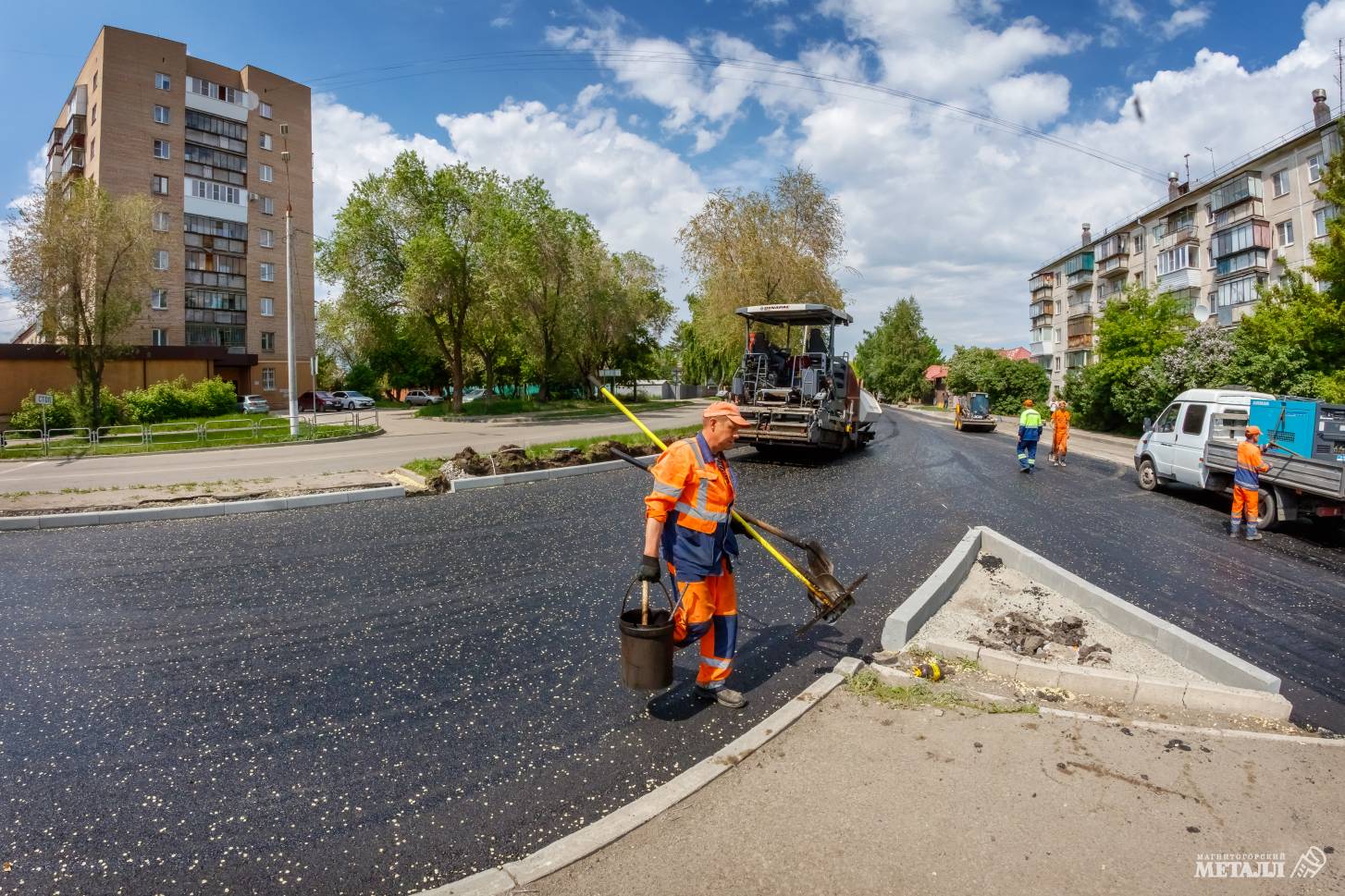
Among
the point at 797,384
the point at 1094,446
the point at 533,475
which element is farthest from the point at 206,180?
the point at 1094,446

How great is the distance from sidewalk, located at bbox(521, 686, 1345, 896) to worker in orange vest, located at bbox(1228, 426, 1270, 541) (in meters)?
7.18

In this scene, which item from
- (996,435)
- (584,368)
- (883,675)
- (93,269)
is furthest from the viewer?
(584,368)

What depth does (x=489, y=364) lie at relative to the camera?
42312mm

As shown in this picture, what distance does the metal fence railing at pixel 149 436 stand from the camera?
20.6 m

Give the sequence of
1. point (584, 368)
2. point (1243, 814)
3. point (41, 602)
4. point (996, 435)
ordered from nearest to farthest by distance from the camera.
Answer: point (1243, 814) < point (41, 602) < point (996, 435) < point (584, 368)

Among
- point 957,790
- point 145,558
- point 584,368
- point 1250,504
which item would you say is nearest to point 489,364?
point 584,368

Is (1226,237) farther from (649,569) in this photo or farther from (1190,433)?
(649,569)

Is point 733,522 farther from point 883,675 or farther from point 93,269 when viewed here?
point 93,269

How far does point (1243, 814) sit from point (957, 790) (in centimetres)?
117

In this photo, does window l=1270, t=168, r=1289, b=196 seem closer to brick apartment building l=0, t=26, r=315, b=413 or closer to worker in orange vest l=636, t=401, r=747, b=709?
worker in orange vest l=636, t=401, r=747, b=709

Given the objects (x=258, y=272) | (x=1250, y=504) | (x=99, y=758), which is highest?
(x=258, y=272)

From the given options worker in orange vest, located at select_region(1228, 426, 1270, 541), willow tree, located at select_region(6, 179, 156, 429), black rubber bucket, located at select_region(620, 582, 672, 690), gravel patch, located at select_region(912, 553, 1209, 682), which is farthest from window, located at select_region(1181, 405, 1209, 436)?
willow tree, located at select_region(6, 179, 156, 429)

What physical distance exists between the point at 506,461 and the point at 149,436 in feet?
49.4

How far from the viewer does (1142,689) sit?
423 cm
